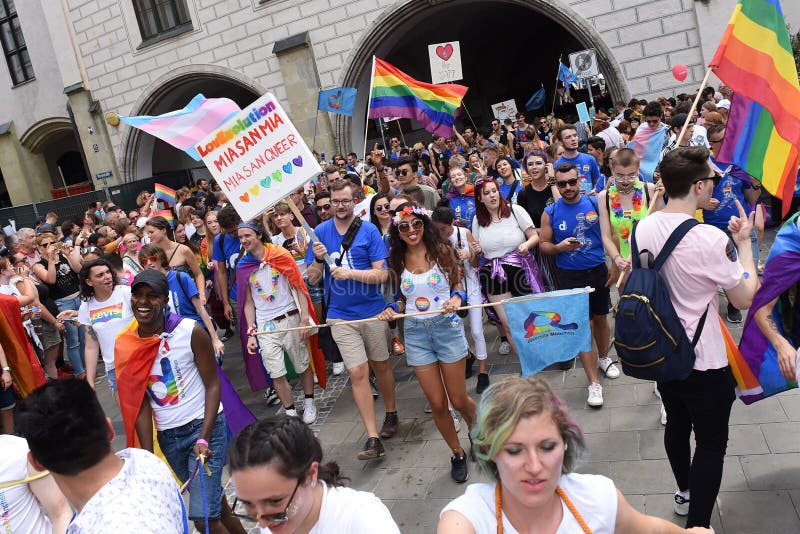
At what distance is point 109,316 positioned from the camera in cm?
513

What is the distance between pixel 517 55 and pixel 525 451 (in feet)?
98.2

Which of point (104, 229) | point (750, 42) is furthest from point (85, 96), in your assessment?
point (750, 42)

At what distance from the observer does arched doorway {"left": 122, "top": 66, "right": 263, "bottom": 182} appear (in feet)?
68.8

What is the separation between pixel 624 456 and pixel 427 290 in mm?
1649

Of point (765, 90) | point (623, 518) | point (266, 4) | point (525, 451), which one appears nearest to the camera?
point (525, 451)

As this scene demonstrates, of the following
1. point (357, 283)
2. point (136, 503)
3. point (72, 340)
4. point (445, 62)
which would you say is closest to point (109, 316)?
point (357, 283)

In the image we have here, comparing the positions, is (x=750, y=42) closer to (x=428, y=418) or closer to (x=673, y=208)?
(x=673, y=208)

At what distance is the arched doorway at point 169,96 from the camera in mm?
20984

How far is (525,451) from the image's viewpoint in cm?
191

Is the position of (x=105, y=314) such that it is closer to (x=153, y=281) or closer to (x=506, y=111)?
(x=153, y=281)

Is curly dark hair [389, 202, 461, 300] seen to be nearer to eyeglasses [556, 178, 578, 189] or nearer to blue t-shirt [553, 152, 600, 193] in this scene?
eyeglasses [556, 178, 578, 189]

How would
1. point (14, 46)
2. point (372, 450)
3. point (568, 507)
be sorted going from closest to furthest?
1. point (568, 507)
2. point (372, 450)
3. point (14, 46)

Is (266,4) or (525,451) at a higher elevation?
(266,4)

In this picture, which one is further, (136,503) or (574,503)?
(136,503)
